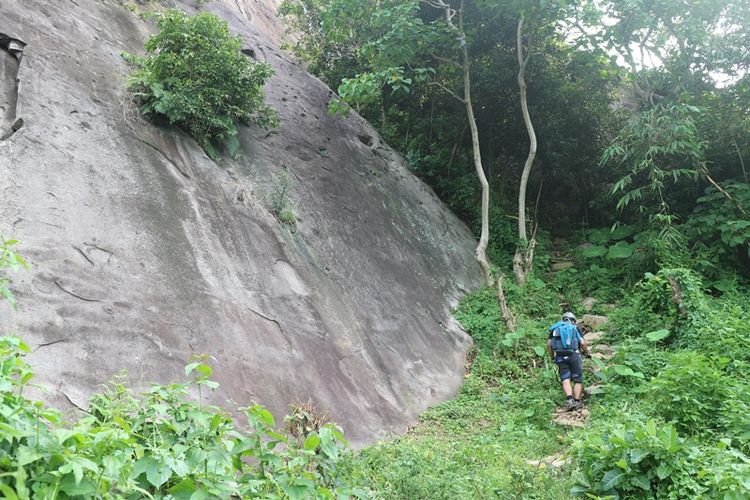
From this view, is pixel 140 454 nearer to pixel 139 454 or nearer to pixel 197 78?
pixel 139 454

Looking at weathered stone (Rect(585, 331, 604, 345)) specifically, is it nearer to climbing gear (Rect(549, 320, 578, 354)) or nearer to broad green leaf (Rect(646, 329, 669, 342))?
broad green leaf (Rect(646, 329, 669, 342))

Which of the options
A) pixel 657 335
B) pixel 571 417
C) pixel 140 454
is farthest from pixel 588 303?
pixel 140 454

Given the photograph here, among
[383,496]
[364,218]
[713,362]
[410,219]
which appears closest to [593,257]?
[410,219]

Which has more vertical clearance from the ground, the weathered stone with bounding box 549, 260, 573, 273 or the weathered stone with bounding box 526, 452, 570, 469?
the weathered stone with bounding box 549, 260, 573, 273

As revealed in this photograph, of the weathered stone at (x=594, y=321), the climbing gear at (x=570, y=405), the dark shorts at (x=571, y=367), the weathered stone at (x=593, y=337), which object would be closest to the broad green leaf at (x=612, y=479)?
the climbing gear at (x=570, y=405)

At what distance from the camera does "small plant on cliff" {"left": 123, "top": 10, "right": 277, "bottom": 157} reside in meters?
8.01

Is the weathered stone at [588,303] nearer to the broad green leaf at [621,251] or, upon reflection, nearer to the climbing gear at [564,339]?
the broad green leaf at [621,251]

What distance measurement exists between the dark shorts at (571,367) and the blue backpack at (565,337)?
0.13 metres

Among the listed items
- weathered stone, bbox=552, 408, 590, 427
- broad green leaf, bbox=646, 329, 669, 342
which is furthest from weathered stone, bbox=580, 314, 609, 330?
weathered stone, bbox=552, 408, 590, 427

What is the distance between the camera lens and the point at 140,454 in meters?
2.67

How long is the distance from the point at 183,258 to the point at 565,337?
18.1ft

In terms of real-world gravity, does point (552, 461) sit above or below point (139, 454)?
below

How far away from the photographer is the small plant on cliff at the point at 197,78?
26.3 feet

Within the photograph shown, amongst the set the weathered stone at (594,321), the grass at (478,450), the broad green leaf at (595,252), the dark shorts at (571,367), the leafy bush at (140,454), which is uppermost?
the broad green leaf at (595,252)
